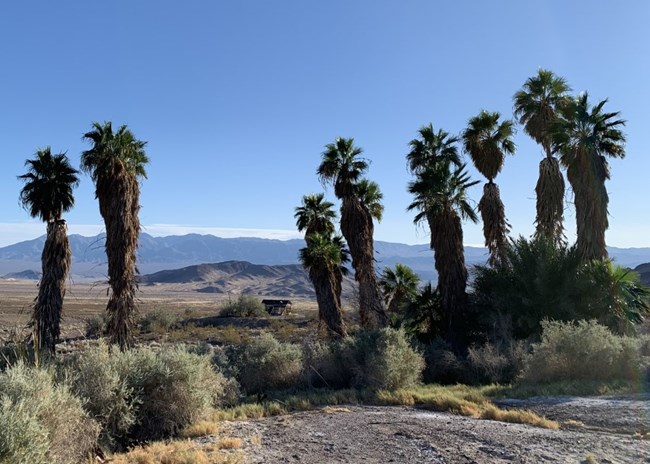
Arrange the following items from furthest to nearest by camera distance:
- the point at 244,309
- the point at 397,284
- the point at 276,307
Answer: the point at 276,307, the point at 244,309, the point at 397,284

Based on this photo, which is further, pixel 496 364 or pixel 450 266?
pixel 450 266

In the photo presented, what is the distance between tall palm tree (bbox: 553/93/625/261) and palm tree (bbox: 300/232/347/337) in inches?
440

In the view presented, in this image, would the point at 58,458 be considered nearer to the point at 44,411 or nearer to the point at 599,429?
the point at 44,411

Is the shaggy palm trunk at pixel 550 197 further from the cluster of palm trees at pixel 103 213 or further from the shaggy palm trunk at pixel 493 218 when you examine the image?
the cluster of palm trees at pixel 103 213

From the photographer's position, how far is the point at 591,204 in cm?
2289

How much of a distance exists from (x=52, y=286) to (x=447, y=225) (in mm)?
16254

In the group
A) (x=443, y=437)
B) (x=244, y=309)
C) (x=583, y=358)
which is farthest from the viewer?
(x=244, y=309)

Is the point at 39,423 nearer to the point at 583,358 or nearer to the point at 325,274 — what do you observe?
the point at 583,358

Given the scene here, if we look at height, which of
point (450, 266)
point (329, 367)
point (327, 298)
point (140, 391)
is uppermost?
point (450, 266)

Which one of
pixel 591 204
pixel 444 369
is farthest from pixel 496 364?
pixel 591 204

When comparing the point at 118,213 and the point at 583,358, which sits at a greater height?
the point at 118,213

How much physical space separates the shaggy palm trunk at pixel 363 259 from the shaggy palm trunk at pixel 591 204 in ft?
29.6

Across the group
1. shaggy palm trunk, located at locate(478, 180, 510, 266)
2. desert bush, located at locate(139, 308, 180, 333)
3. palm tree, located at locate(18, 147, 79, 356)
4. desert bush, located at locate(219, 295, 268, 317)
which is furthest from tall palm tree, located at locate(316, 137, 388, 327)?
desert bush, located at locate(219, 295, 268, 317)

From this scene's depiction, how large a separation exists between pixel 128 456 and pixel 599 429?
8.27 meters
